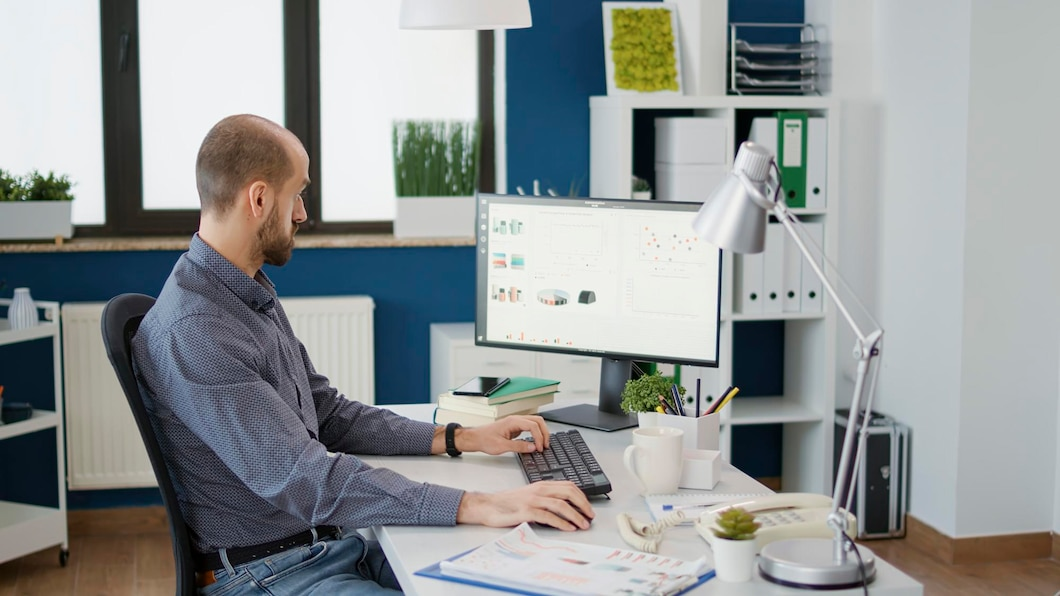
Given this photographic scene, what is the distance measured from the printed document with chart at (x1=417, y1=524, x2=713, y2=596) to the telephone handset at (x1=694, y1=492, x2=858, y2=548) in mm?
103

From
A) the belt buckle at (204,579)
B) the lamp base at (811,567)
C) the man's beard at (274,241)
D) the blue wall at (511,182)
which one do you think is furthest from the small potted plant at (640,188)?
the lamp base at (811,567)

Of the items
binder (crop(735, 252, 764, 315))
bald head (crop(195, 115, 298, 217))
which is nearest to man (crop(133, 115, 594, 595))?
bald head (crop(195, 115, 298, 217))

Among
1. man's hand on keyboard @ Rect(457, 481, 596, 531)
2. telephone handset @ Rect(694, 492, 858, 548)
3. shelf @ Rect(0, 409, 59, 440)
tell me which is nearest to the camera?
telephone handset @ Rect(694, 492, 858, 548)

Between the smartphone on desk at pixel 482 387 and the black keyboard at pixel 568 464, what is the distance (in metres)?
0.18

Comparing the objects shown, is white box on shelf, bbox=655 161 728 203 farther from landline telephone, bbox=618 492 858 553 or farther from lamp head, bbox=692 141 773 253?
lamp head, bbox=692 141 773 253

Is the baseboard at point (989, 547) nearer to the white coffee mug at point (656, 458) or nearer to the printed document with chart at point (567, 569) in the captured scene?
the white coffee mug at point (656, 458)

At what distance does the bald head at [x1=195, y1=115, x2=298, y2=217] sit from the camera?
1.99 m

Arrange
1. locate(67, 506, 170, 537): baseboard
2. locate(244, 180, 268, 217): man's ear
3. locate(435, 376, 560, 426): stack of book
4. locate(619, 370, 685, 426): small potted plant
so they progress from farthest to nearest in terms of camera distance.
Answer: locate(67, 506, 170, 537): baseboard → locate(435, 376, 560, 426): stack of book → locate(619, 370, 685, 426): small potted plant → locate(244, 180, 268, 217): man's ear

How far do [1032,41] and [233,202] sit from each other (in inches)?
109

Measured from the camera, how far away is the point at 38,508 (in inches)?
152

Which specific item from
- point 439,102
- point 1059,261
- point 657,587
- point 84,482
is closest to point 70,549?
point 84,482

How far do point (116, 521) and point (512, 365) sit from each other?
155cm

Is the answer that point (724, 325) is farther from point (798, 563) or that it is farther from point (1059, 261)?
point (798, 563)

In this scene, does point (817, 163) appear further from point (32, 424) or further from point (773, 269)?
point (32, 424)
